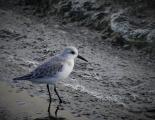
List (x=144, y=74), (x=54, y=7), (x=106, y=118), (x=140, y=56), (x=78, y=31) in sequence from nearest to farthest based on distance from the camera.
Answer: (x=106, y=118) < (x=144, y=74) < (x=140, y=56) < (x=78, y=31) < (x=54, y=7)

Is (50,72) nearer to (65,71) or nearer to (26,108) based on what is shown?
(65,71)

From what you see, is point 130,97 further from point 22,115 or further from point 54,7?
point 54,7

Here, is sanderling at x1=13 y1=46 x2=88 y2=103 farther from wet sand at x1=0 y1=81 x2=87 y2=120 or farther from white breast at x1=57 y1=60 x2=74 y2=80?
wet sand at x1=0 y1=81 x2=87 y2=120

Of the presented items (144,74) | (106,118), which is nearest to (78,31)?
(144,74)

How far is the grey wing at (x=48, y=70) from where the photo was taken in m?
8.14

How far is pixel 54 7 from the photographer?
13.0 meters

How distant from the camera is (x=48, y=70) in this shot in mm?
8195

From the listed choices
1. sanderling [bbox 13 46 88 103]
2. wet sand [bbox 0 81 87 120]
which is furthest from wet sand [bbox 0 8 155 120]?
sanderling [bbox 13 46 88 103]

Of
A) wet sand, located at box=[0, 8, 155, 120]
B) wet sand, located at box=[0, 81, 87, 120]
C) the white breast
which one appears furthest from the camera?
the white breast

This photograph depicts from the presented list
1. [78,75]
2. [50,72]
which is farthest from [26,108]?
[78,75]

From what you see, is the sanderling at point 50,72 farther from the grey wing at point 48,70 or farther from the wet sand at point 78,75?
Answer: the wet sand at point 78,75

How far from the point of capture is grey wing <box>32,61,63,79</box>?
26.7 ft

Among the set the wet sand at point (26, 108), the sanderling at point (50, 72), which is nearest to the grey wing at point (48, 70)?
the sanderling at point (50, 72)

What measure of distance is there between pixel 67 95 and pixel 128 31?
3040 millimetres
